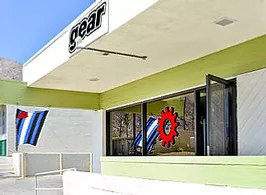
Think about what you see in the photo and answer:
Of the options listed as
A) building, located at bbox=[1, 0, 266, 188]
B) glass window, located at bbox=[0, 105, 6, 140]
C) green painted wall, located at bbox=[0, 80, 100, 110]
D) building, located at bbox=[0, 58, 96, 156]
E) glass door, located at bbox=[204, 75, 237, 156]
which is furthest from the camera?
glass window, located at bbox=[0, 105, 6, 140]

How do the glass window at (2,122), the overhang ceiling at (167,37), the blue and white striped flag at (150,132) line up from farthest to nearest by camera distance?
the glass window at (2,122) < the blue and white striped flag at (150,132) < the overhang ceiling at (167,37)

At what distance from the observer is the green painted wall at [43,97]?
10492mm

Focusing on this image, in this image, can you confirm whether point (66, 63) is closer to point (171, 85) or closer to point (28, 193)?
point (171, 85)

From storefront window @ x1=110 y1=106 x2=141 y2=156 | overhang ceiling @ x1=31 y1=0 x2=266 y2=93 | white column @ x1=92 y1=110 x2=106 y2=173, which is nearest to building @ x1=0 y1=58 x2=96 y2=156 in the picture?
white column @ x1=92 y1=110 x2=106 y2=173

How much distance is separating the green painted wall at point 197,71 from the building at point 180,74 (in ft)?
0.06

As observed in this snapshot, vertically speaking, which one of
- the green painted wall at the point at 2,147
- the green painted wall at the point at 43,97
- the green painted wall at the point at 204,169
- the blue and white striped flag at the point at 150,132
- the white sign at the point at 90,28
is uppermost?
the white sign at the point at 90,28

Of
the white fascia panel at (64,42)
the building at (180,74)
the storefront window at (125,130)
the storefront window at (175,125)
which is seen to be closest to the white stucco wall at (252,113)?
the building at (180,74)

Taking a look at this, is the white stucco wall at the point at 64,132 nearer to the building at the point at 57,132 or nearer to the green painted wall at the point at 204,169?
the building at the point at 57,132

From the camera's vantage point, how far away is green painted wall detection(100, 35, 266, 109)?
271 inches

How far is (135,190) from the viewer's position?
6.32 meters

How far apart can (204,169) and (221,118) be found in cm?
144

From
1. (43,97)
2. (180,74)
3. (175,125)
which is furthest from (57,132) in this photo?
(180,74)

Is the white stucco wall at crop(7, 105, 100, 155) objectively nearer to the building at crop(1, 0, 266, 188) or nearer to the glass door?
the building at crop(1, 0, 266, 188)

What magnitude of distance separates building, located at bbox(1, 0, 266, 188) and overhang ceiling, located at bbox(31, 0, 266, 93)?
0.02 meters
